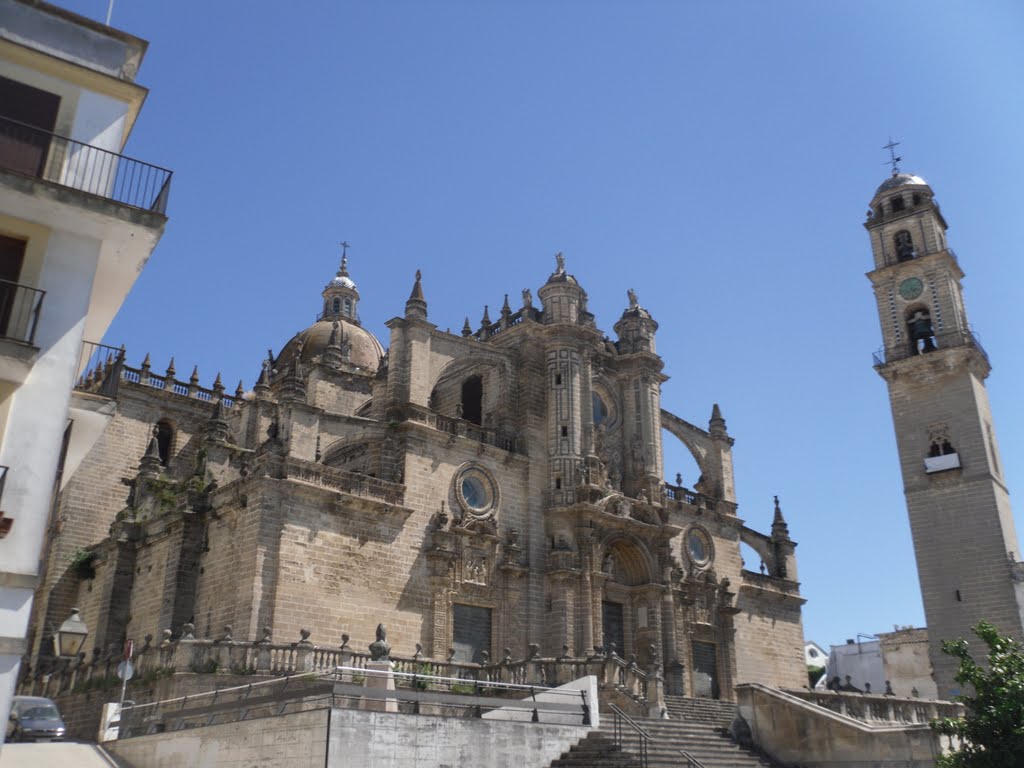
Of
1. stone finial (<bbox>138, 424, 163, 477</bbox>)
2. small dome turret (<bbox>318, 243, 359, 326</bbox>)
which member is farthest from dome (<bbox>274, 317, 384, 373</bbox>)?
stone finial (<bbox>138, 424, 163, 477</bbox>)

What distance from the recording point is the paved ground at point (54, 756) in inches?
613

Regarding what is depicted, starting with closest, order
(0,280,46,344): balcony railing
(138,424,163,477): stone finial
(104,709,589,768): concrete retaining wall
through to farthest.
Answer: (0,280,46,344): balcony railing → (104,709,589,768): concrete retaining wall → (138,424,163,477): stone finial

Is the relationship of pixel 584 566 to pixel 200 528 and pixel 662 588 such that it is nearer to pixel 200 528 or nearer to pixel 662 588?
pixel 662 588

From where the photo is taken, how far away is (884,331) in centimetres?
4128

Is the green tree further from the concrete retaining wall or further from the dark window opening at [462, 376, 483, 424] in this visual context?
the dark window opening at [462, 376, 483, 424]

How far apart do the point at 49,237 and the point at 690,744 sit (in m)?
15.3

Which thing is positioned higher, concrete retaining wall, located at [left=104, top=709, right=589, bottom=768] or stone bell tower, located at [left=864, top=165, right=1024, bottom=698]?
stone bell tower, located at [left=864, top=165, right=1024, bottom=698]

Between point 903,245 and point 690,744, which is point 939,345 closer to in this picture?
point 903,245

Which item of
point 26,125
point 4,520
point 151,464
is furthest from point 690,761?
point 151,464

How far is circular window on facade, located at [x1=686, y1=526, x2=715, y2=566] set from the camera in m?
34.3

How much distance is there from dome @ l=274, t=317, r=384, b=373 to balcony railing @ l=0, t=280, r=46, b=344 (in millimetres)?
33039

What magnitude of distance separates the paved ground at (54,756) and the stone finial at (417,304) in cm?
1452

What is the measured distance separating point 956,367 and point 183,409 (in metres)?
30.1

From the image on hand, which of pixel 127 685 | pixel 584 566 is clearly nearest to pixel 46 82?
pixel 127 685
